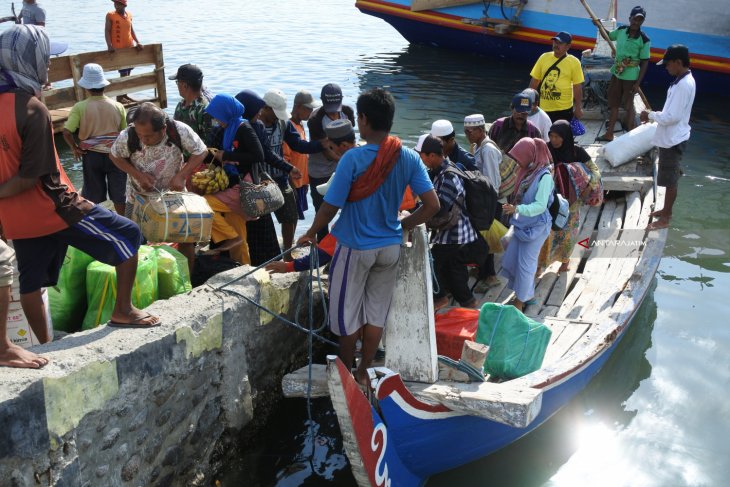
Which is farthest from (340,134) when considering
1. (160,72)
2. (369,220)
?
(160,72)

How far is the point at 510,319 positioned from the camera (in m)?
4.91

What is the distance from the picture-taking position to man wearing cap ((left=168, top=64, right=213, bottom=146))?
581cm

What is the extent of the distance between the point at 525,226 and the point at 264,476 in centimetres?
261

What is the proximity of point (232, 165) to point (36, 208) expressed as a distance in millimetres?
2221

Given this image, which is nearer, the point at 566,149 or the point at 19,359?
the point at 19,359

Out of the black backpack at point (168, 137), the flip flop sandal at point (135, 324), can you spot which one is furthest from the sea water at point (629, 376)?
the black backpack at point (168, 137)

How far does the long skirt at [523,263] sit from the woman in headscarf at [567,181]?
64 centimetres

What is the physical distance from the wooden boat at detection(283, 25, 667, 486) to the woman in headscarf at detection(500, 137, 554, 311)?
316 mm

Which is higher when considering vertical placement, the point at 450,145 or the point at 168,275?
the point at 450,145

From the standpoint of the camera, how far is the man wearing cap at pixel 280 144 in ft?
19.6

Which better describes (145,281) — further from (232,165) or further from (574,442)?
(574,442)

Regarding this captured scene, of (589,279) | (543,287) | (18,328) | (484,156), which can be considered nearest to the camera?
(18,328)

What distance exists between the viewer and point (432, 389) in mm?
4453

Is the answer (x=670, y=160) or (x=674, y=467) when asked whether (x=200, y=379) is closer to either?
(x=674, y=467)
